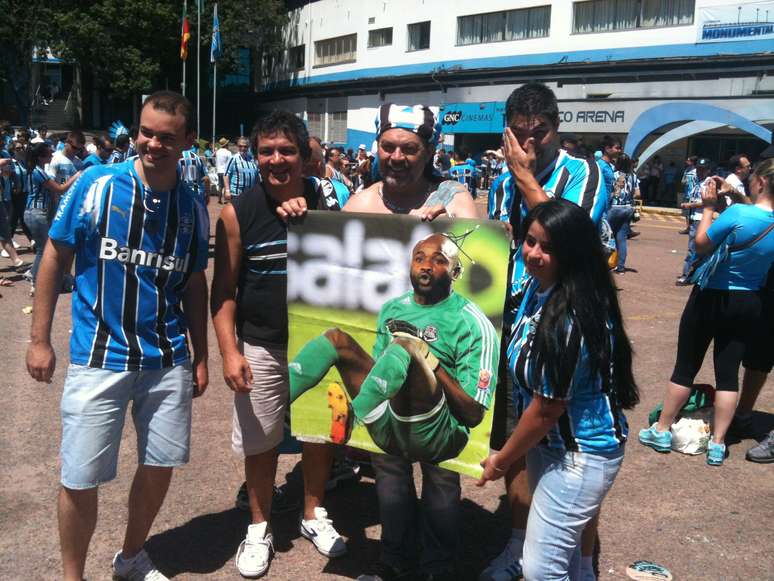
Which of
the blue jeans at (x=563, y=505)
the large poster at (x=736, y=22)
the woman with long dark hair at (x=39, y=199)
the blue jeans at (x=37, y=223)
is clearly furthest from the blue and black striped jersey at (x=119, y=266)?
the large poster at (x=736, y=22)

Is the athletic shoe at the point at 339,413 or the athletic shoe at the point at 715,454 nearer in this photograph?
the athletic shoe at the point at 339,413

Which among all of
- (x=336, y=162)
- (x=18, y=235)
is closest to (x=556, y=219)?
(x=336, y=162)

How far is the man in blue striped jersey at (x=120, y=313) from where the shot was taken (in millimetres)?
2979

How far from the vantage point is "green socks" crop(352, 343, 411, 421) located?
300 centimetres

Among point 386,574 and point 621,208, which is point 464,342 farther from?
point 621,208

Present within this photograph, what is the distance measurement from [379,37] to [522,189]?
3964cm

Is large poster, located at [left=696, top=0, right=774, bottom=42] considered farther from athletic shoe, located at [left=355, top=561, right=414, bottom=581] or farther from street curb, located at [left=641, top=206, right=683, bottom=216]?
athletic shoe, located at [left=355, top=561, right=414, bottom=581]

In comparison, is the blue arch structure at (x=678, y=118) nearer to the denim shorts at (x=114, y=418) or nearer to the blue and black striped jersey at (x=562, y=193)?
Answer: the blue and black striped jersey at (x=562, y=193)

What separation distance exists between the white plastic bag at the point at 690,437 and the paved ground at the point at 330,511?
0.24 feet

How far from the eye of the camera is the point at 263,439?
3.47 m

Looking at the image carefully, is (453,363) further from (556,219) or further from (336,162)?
(336,162)

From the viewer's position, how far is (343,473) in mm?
4496

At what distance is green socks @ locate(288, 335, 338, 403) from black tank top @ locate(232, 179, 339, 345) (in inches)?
8.5

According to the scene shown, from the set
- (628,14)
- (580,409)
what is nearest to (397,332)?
(580,409)
